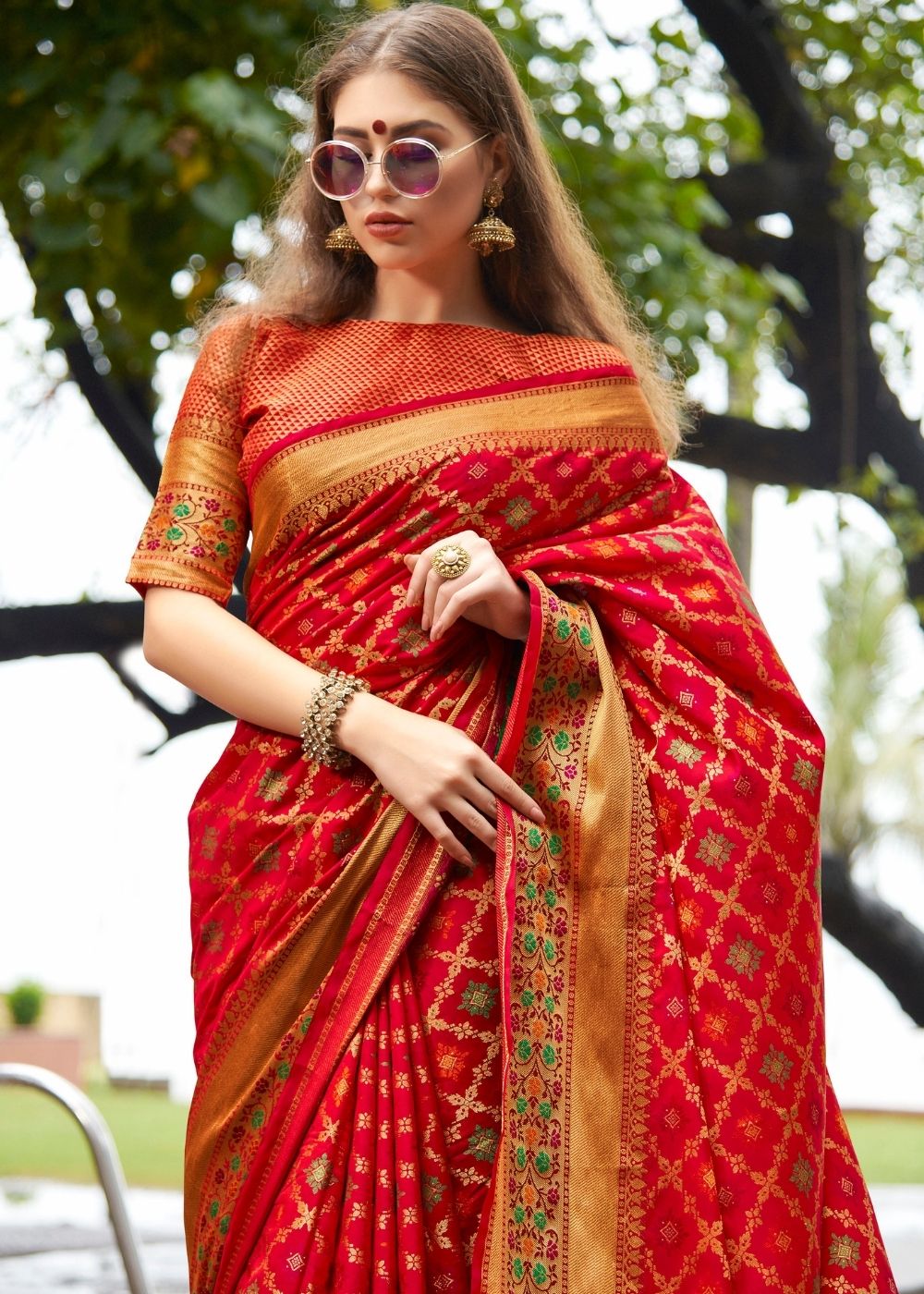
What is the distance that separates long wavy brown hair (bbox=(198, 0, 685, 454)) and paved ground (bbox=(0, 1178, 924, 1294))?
2.10 meters

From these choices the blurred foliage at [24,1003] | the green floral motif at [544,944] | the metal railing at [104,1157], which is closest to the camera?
the green floral motif at [544,944]

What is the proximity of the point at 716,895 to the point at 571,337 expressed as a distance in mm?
650

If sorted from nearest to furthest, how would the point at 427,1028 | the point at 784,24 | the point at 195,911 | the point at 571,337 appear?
1. the point at 427,1028
2. the point at 195,911
3. the point at 571,337
4. the point at 784,24

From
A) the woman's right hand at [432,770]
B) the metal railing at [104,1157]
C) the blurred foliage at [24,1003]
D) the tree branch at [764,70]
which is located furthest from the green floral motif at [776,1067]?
the blurred foliage at [24,1003]

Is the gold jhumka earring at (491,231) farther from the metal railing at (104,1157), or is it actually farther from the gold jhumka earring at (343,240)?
the metal railing at (104,1157)

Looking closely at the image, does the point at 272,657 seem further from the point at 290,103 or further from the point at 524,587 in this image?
the point at 290,103

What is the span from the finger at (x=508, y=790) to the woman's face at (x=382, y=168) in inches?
21.3

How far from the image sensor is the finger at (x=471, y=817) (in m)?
1.46

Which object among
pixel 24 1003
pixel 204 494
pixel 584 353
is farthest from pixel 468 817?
pixel 24 1003

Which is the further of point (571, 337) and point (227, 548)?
point (571, 337)

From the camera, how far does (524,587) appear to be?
1.55 meters

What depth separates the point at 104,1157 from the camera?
277 cm

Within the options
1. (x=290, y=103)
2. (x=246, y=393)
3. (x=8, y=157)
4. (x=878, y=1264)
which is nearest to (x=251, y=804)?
(x=246, y=393)

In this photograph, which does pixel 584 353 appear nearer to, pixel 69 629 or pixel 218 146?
pixel 218 146
